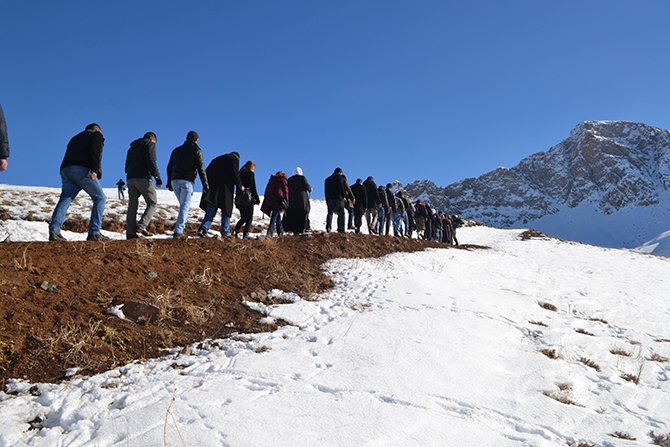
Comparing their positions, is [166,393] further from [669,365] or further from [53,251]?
[669,365]

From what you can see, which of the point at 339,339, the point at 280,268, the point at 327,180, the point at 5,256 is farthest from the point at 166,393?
the point at 327,180

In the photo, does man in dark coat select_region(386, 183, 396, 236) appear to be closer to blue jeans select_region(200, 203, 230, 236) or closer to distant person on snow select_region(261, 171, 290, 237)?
distant person on snow select_region(261, 171, 290, 237)

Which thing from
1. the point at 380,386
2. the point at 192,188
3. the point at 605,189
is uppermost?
the point at 605,189

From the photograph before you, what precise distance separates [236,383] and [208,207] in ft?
18.2

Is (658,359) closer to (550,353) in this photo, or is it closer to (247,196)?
(550,353)

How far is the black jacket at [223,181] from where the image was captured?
7.71 metres

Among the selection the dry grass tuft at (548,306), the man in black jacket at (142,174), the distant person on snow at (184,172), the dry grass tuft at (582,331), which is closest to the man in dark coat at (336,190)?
the distant person on snow at (184,172)

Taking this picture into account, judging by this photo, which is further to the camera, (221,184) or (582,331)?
(221,184)

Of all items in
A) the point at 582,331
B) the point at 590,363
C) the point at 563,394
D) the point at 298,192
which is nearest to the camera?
the point at 563,394

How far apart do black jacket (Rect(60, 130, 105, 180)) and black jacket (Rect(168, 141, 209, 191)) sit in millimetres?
1361

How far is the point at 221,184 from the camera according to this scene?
25.5 feet

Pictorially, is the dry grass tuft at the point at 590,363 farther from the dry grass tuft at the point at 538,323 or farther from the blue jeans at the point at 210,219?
the blue jeans at the point at 210,219

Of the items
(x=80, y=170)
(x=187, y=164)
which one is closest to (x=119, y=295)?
(x=80, y=170)

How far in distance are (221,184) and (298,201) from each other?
2431mm
